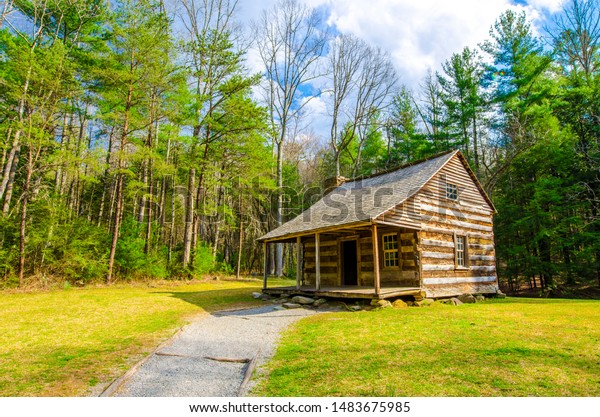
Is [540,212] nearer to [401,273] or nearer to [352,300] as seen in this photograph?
[401,273]

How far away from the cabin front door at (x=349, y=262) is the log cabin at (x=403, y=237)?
46 millimetres

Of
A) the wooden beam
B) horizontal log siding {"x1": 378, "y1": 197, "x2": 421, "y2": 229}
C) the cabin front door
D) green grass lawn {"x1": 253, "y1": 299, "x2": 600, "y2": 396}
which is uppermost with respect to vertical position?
horizontal log siding {"x1": 378, "y1": 197, "x2": 421, "y2": 229}

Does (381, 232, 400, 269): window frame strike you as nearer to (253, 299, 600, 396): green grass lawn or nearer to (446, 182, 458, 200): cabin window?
(446, 182, 458, 200): cabin window

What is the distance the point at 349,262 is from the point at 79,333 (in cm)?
1124

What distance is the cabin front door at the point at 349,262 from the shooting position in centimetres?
1588

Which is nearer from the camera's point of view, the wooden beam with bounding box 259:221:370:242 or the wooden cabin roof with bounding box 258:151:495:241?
the wooden beam with bounding box 259:221:370:242

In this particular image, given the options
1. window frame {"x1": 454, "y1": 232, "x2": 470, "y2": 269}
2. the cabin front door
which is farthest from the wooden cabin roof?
window frame {"x1": 454, "y1": 232, "x2": 470, "y2": 269}

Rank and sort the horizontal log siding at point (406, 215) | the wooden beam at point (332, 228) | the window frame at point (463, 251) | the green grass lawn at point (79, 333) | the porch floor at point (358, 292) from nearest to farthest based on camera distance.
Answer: the green grass lawn at point (79, 333) < the porch floor at point (358, 292) < the wooden beam at point (332, 228) < the horizontal log siding at point (406, 215) < the window frame at point (463, 251)

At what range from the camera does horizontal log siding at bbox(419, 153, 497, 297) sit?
13.4 metres

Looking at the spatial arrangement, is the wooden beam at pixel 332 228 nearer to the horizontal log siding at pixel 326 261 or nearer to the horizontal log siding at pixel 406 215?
the horizontal log siding at pixel 406 215

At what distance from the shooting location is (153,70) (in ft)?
62.4

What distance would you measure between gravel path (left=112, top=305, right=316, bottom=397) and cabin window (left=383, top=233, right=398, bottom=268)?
216 inches

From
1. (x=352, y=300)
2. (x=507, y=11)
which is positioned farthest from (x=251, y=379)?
(x=507, y=11)

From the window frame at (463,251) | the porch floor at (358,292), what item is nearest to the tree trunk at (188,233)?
the porch floor at (358,292)
